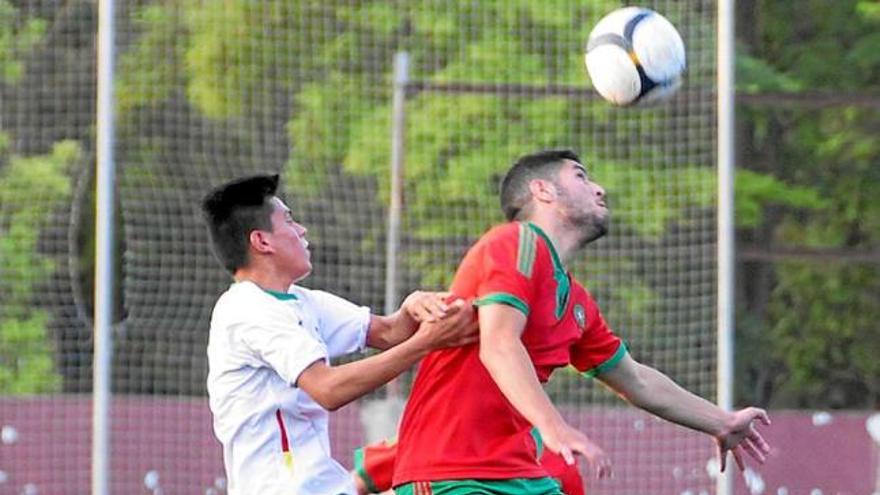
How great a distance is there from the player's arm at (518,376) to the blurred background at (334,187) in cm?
646

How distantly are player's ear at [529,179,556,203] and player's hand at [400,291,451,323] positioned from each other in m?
0.42

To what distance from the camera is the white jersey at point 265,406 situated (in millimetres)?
5648

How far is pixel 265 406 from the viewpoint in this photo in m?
5.70

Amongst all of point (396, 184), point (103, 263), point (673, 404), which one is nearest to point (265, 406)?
point (673, 404)

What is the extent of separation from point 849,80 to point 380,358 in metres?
17.1

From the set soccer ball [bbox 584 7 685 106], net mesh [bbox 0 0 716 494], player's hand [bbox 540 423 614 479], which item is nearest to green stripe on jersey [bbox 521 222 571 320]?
player's hand [bbox 540 423 614 479]

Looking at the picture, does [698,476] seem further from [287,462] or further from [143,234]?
[287,462]

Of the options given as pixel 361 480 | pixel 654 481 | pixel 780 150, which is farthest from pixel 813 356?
pixel 361 480

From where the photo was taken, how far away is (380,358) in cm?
548

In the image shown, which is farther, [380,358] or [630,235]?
[630,235]

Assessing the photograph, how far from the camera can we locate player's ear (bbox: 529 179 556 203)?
5.90 meters

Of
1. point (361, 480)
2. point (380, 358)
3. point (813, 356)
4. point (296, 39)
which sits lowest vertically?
Answer: point (813, 356)

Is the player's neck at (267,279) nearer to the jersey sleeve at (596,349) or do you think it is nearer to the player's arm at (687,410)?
the jersey sleeve at (596,349)

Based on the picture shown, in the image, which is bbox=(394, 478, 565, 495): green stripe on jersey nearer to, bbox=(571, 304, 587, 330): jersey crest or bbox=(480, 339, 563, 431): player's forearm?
bbox=(480, 339, 563, 431): player's forearm
